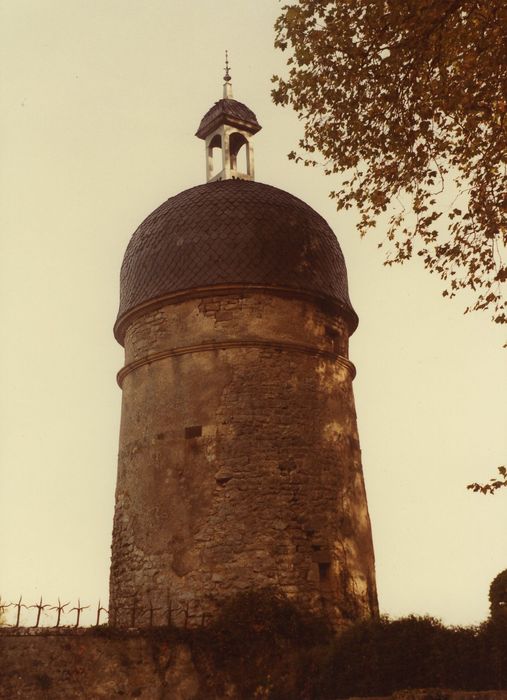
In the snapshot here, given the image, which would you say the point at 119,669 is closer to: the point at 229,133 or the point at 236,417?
the point at 236,417

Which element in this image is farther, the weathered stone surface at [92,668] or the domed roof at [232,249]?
the domed roof at [232,249]

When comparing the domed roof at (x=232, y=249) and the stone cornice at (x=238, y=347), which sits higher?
the domed roof at (x=232, y=249)

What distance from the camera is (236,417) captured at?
50.1ft

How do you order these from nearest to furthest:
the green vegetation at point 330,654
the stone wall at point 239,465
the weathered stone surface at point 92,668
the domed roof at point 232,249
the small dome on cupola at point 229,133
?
the green vegetation at point 330,654 → the weathered stone surface at point 92,668 → the stone wall at point 239,465 → the domed roof at point 232,249 → the small dome on cupola at point 229,133

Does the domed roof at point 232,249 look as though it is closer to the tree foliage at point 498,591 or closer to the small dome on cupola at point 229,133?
the small dome on cupola at point 229,133

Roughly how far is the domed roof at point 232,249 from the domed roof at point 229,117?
77.8 inches

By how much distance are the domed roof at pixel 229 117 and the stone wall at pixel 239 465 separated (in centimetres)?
510

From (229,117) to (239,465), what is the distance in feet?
27.1

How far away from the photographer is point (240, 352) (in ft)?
51.4

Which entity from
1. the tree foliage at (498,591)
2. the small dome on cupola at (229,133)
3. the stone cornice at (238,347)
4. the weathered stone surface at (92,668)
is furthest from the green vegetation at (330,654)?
the small dome on cupola at (229,133)

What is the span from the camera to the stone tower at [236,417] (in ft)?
48.1

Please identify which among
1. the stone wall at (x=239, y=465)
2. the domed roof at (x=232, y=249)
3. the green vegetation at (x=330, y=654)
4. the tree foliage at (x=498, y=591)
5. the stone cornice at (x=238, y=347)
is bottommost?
the green vegetation at (x=330, y=654)

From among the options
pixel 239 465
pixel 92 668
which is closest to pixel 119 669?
pixel 92 668

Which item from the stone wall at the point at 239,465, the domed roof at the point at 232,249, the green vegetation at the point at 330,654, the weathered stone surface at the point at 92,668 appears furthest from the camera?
the domed roof at the point at 232,249
